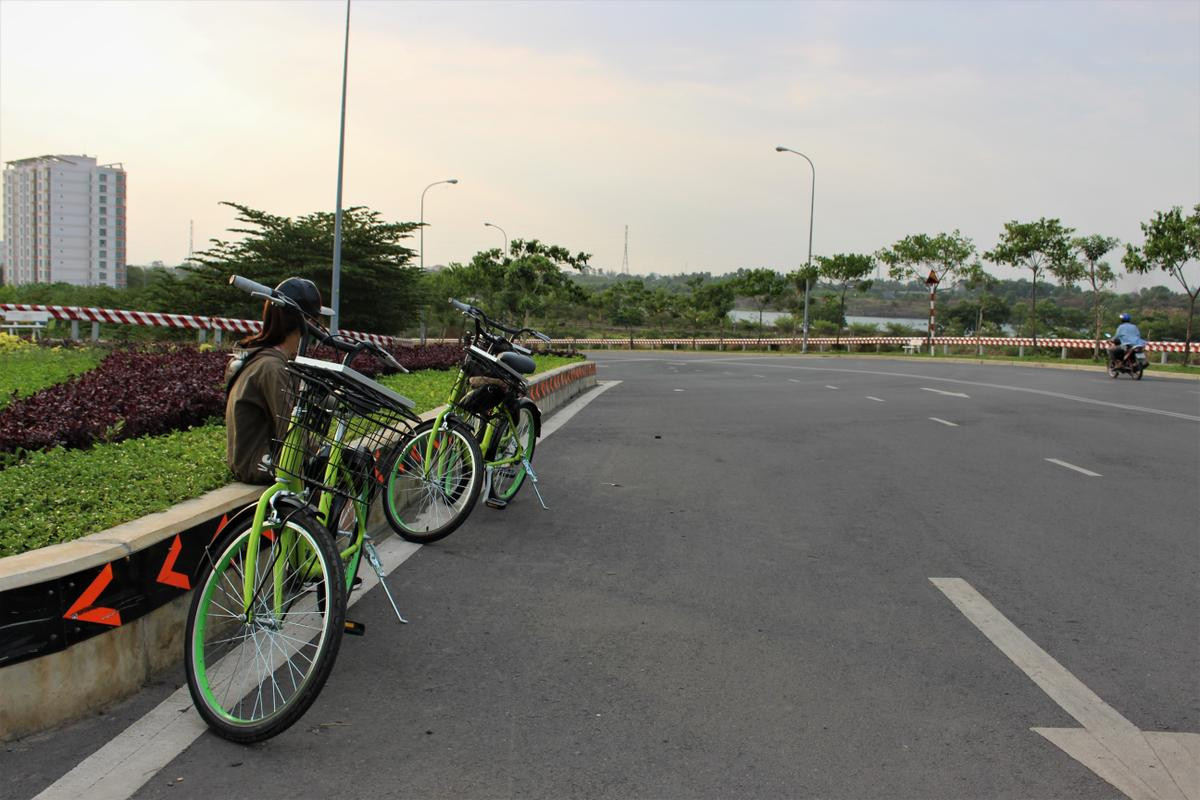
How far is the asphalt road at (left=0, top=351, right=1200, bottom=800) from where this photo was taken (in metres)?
3.30

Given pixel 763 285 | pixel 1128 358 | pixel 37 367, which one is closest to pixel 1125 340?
pixel 1128 358

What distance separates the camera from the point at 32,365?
13.0 metres

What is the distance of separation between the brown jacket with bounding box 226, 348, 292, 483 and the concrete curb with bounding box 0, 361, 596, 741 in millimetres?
408

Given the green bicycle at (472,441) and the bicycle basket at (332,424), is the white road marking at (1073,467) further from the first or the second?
the bicycle basket at (332,424)

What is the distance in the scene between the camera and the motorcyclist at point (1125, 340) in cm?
2587

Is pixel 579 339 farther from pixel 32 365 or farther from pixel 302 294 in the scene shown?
pixel 302 294

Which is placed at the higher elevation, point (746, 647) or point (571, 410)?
point (571, 410)

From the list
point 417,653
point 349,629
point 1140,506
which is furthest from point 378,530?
point 1140,506

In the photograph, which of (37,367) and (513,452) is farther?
(37,367)

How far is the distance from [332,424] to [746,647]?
6.92ft

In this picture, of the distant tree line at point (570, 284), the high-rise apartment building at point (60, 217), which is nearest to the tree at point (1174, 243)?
the distant tree line at point (570, 284)

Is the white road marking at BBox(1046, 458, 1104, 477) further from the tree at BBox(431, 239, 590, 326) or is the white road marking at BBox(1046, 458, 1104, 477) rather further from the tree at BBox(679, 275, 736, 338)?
the tree at BBox(679, 275, 736, 338)

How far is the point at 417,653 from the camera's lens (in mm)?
4383

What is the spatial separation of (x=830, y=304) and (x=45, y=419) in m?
82.7
